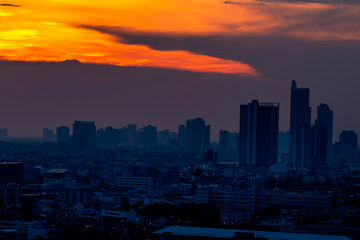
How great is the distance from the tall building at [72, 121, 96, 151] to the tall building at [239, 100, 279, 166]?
22.5 meters

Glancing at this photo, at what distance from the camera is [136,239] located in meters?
18.8

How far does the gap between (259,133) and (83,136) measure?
25.0m

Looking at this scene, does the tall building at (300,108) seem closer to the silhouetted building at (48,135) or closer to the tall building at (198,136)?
the tall building at (198,136)

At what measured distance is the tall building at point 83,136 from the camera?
8881 centimetres

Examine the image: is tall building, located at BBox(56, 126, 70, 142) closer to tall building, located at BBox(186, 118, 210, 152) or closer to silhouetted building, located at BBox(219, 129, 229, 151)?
tall building, located at BBox(186, 118, 210, 152)

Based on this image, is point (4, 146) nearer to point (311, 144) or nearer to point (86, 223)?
point (311, 144)

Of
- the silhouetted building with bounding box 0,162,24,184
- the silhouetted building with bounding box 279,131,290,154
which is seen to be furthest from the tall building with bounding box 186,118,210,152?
the silhouetted building with bounding box 0,162,24,184

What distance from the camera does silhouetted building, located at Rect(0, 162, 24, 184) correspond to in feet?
122

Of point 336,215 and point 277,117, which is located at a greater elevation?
point 277,117

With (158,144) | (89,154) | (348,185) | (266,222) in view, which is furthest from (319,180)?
(158,144)

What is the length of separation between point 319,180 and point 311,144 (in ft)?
88.1

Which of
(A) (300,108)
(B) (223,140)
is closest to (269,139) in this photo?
(A) (300,108)

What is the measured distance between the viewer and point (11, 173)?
38156 mm

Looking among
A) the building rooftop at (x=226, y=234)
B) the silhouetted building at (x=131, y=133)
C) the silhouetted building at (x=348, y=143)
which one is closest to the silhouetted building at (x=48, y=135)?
the silhouetted building at (x=131, y=133)
